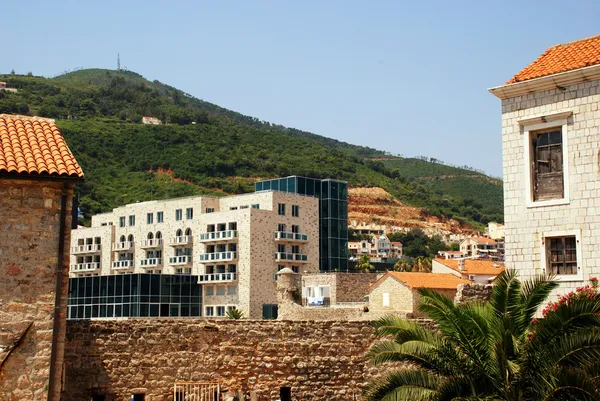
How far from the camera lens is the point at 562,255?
1702 cm

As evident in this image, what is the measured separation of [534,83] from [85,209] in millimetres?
95535

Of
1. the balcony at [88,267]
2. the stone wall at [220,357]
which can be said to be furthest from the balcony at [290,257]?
the stone wall at [220,357]

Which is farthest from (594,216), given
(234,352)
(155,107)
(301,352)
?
(155,107)

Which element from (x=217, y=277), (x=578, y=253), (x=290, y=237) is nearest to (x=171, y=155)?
(x=290, y=237)

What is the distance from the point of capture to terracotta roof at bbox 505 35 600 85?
17.1m

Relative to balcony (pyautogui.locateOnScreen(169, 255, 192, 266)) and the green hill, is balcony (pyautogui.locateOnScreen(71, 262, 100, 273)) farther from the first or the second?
the green hill

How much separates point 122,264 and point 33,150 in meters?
64.5

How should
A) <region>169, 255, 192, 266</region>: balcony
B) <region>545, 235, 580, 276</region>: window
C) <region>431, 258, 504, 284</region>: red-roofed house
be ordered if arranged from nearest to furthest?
<region>545, 235, 580, 276</region>: window < <region>431, 258, 504, 284</region>: red-roofed house < <region>169, 255, 192, 266</region>: balcony

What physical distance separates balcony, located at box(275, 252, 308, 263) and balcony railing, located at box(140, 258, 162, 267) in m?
12.4

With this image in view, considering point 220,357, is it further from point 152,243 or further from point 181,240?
point 152,243

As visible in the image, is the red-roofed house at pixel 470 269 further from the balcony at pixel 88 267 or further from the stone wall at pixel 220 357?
the stone wall at pixel 220 357

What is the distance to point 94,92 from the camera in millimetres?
169375

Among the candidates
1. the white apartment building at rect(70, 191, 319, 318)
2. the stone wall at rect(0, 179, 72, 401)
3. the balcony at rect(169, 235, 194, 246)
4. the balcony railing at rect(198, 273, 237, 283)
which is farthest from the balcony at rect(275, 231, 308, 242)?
the stone wall at rect(0, 179, 72, 401)

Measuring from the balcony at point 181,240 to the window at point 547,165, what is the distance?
56178mm
